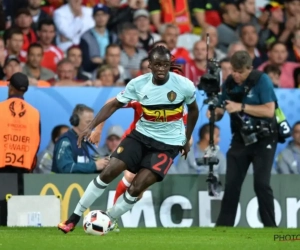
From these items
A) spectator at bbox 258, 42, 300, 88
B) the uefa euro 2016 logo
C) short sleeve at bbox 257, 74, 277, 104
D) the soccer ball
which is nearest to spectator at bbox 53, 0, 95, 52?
spectator at bbox 258, 42, 300, 88

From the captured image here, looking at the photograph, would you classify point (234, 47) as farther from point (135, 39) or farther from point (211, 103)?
point (211, 103)

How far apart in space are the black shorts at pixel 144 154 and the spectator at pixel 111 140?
3.87m

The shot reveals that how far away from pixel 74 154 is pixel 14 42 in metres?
2.82

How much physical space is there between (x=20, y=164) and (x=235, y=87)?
308 cm

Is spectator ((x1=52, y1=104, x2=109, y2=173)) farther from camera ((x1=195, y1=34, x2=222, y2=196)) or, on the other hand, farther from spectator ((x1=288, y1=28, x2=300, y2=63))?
spectator ((x1=288, y1=28, x2=300, y2=63))

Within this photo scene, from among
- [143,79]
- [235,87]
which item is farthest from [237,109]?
[143,79]

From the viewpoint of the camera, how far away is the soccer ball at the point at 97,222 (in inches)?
432

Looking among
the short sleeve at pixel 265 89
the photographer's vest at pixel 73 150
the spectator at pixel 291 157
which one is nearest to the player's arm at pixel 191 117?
the short sleeve at pixel 265 89

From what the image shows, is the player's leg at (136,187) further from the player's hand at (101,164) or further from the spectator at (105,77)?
the spectator at (105,77)

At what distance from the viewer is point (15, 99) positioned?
13812mm

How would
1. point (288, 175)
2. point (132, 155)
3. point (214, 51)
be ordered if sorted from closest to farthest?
point (132, 155), point (288, 175), point (214, 51)

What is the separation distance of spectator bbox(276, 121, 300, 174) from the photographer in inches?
60.9

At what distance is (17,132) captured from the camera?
13.9 meters

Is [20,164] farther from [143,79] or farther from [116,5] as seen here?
[116,5]
